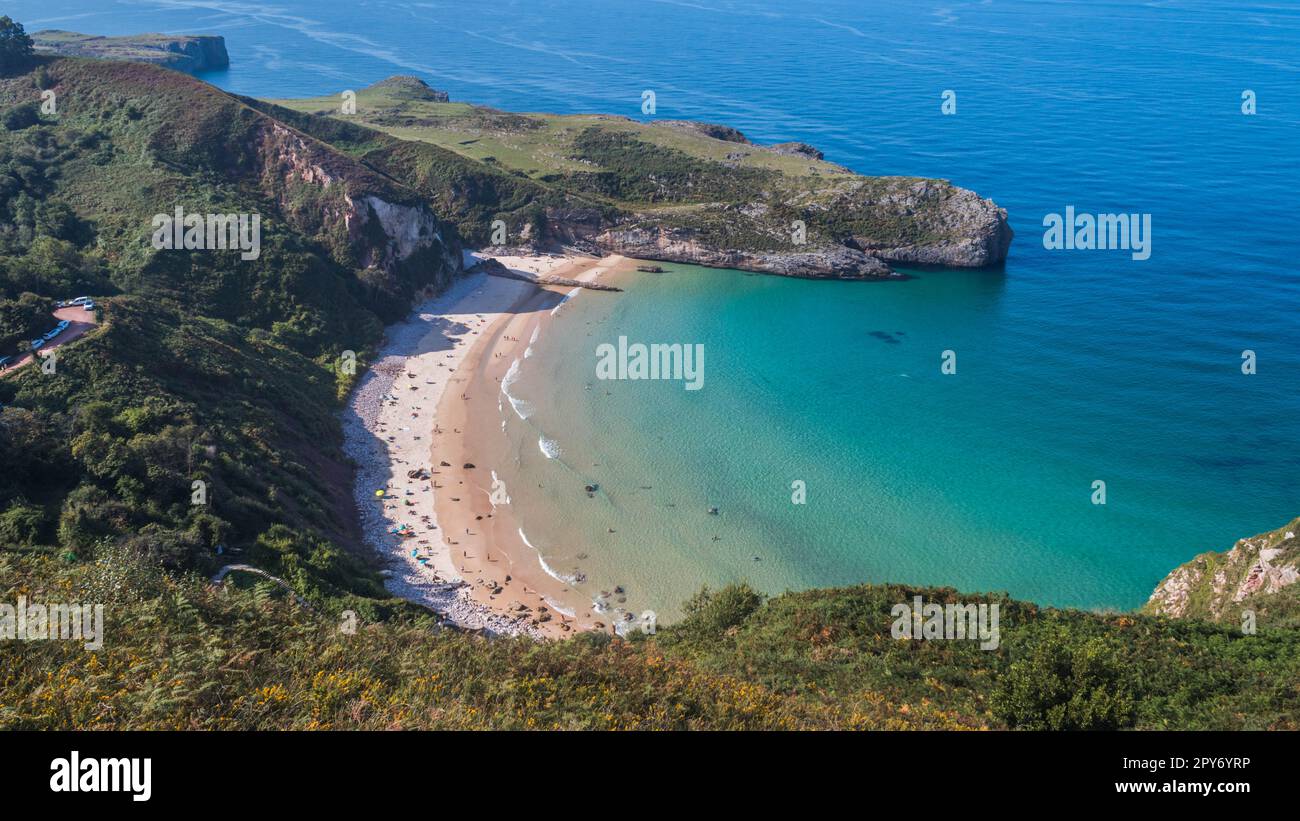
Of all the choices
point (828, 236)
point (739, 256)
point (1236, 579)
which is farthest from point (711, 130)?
point (1236, 579)

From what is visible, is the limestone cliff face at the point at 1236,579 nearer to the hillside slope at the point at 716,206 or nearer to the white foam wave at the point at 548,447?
the white foam wave at the point at 548,447

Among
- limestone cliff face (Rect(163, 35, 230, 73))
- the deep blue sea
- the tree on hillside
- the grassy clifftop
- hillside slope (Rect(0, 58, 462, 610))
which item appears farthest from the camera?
limestone cliff face (Rect(163, 35, 230, 73))

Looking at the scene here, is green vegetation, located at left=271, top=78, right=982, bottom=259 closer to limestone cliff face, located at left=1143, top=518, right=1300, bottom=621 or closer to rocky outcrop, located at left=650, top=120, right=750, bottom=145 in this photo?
Answer: rocky outcrop, located at left=650, top=120, right=750, bottom=145

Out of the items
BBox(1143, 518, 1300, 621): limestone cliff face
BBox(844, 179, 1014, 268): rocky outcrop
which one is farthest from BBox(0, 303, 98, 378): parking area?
BBox(844, 179, 1014, 268): rocky outcrop

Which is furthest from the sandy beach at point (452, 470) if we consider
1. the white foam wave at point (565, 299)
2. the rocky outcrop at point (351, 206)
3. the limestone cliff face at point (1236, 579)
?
the limestone cliff face at point (1236, 579)

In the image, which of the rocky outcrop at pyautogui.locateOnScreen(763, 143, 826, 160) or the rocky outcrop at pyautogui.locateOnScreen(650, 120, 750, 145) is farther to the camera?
the rocky outcrop at pyautogui.locateOnScreen(650, 120, 750, 145)
